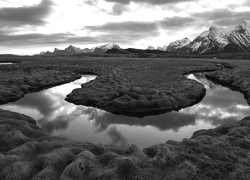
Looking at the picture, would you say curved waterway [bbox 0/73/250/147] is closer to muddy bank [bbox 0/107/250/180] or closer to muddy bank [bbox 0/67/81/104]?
muddy bank [bbox 0/67/81/104]

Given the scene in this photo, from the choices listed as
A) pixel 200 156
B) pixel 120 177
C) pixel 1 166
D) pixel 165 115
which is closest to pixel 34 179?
pixel 1 166

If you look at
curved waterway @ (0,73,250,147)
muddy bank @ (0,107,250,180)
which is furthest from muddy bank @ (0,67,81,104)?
muddy bank @ (0,107,250,180)

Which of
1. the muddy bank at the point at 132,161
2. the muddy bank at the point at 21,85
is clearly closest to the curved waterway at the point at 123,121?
the muddy bank at the point at 21,85

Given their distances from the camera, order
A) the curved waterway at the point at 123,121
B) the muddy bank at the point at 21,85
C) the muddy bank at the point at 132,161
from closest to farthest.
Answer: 1. the muddy bank at the point at 132,161
2. the curved waterway at the point at 123,121
3. the muddy bank at the point at 21,85

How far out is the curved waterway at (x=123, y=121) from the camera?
1950cm

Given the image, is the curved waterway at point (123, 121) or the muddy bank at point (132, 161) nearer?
the muddy bank at point (132, 161)

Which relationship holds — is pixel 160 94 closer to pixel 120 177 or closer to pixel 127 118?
pixel 127 118

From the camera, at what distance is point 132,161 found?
1048cm

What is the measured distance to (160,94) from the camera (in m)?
30.7

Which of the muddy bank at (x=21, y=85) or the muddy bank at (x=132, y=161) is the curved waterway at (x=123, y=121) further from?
the muddy bank at (x=132, y=161)

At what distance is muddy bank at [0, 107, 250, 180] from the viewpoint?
9875mm

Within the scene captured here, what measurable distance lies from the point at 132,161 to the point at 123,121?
13.3 meters

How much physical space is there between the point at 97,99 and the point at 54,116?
21.0 ft

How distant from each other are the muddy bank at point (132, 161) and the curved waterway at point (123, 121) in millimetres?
5577
